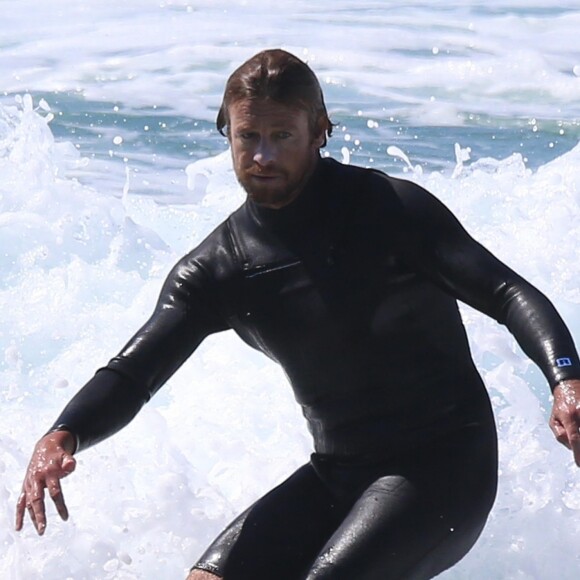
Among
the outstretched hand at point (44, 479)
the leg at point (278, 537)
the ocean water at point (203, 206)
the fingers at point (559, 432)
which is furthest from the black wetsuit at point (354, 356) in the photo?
the ocean water at point (203, 206)

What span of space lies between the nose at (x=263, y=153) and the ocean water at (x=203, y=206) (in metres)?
1.56

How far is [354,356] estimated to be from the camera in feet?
11.6

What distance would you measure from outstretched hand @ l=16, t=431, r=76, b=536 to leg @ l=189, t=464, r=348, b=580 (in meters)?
0.47

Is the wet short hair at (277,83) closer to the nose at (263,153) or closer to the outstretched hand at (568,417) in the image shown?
the nose at (263,153)

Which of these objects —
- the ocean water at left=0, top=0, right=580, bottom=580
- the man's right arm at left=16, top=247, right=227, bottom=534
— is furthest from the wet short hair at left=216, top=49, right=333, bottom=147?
the ocean water at left=0, top=0, right=580, bottom=580

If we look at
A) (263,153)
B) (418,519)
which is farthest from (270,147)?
(418,519)

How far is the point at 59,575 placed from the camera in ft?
15.5

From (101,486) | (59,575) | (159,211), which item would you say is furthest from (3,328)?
(59,575)

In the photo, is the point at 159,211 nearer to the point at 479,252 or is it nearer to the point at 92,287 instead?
the point at 92,287

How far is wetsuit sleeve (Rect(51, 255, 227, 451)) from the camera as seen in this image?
344 cm

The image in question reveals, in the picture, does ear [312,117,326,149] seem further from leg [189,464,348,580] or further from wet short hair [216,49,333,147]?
leg [189,464,348,580]

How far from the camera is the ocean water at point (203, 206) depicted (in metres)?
5.04

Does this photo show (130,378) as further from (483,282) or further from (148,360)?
(483,282)

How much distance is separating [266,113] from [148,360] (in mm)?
653
